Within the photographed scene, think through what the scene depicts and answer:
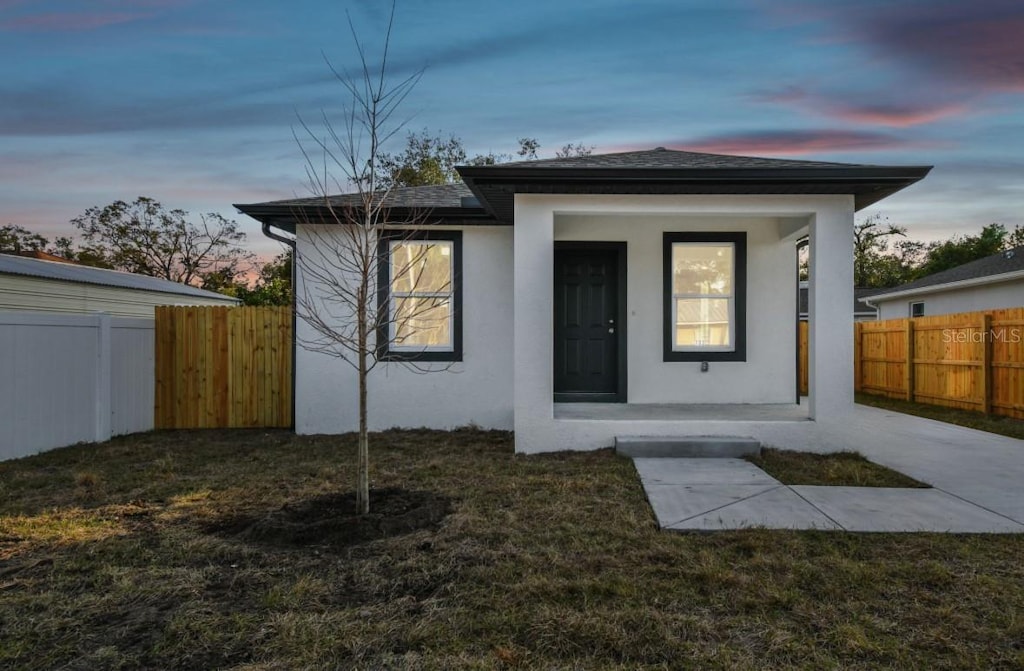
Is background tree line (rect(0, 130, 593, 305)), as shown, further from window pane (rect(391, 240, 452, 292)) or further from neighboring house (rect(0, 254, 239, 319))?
window pane (rect(391, 240, 452, 292))

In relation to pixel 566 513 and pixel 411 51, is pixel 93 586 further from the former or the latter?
pixel 411 51

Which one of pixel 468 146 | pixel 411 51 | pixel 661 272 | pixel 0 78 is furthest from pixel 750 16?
pixel 468 146

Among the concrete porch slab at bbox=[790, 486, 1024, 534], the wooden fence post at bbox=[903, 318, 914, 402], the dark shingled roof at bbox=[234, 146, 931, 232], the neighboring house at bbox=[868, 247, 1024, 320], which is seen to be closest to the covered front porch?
the dark shingled roof at bbox=[234, 146, 931, 232]

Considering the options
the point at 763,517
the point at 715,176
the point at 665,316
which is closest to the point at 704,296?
the point at 665,316

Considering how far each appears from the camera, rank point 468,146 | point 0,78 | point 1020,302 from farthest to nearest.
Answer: point 468,146 → point 1020,302 → point 0,78

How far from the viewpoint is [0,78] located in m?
9.73

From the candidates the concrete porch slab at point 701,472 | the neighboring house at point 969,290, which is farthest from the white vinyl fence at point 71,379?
the neighboring house at point 969,290

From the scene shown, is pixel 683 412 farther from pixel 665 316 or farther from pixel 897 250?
pixel 897 250

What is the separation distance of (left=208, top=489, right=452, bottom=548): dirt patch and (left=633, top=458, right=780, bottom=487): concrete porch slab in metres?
2.05

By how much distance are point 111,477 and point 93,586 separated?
2.93 m

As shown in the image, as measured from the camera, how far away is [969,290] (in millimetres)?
14406

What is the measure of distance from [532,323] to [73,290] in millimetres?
13839

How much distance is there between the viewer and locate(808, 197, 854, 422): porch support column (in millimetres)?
5953

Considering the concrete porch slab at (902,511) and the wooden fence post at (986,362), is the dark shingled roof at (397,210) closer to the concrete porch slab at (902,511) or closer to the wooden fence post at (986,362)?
the concrete porch slab at (902,511)
